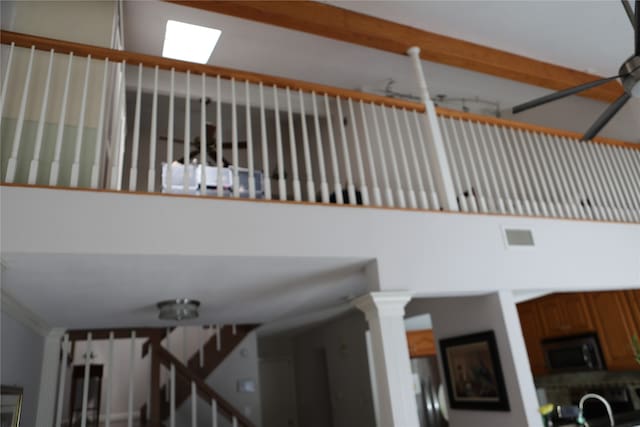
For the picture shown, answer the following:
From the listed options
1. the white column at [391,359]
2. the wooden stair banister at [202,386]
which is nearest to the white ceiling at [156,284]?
the white column at [391,359]

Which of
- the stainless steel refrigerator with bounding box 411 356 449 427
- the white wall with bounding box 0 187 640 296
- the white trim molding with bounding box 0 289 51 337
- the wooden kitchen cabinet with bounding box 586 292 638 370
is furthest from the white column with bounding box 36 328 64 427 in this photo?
the wooden kitchen cabinet with bounding box 586 292 638 370

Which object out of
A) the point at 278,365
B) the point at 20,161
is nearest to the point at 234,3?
the point at 20,161

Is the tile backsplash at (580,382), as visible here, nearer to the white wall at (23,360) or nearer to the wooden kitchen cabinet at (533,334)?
the wooden kitchen cabinet at (533,334)

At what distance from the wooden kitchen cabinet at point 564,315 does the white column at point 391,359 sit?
3240mm

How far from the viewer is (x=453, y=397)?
3965 mm

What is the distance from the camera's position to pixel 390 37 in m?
4.19

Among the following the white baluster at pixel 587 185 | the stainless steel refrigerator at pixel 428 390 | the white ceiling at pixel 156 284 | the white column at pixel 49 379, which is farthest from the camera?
the stainless steel refrigerator at pixel 428 390

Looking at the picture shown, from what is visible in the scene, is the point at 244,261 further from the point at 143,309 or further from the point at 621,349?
the point at 621,349

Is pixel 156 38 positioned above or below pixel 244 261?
above

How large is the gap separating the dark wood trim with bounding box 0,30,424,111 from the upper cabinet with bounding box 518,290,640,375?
10.3 feet

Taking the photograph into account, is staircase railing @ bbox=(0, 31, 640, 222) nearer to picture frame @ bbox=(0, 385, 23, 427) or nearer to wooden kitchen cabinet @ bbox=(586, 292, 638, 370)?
wooden kitchen cabinet @ bbox=(586, 292, 638, 370)

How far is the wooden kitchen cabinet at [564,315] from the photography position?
4961 millimetres

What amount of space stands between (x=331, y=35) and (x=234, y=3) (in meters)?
0.96

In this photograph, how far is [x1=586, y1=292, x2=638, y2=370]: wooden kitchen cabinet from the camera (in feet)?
14.8
